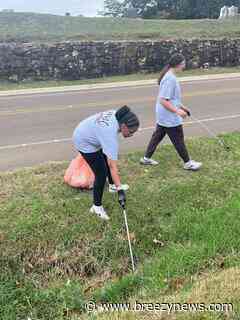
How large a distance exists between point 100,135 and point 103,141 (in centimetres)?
11

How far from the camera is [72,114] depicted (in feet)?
44.9

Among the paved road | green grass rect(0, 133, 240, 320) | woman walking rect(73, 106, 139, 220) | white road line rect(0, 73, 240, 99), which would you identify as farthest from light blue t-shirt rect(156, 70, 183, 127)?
white road line rect(0, 73, 240, 99)

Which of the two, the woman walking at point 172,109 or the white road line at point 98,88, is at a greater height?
the woman walking at point 172,109

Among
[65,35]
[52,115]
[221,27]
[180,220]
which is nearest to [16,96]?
[52,115]

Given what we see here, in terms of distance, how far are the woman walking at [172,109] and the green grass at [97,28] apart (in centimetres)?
1797

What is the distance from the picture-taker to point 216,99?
15.6 meters

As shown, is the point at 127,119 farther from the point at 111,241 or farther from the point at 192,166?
the point at 192,166

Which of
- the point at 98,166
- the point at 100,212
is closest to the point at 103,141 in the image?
the point at 98,166

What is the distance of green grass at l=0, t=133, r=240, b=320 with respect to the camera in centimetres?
536

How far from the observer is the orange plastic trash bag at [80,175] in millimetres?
7025

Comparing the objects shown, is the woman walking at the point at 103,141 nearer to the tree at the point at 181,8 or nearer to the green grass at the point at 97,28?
the green grass at the point at 97,28

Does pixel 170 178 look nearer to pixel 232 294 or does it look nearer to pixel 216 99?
pixel 232 294

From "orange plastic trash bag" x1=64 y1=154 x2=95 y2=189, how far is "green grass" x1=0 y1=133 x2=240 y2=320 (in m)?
0.12

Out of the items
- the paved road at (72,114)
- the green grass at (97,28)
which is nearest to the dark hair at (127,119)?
the paved road at (72,114)
